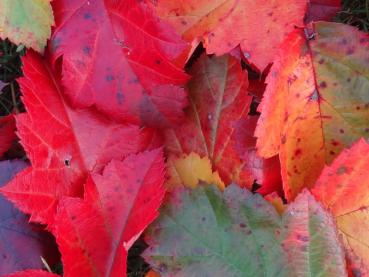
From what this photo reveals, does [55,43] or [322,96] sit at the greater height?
[55,43]

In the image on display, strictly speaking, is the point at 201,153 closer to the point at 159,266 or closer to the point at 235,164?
the point at 235,164

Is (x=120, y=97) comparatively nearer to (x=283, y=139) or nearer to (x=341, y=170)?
(x=283, y=139)

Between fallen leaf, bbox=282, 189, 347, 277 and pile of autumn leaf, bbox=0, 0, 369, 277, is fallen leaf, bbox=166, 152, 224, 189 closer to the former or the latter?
pile of autumn leaf, bbox=0, 0, 369, 277

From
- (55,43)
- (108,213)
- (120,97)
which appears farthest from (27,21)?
(108,213)

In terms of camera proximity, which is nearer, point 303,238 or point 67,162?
point 303,238

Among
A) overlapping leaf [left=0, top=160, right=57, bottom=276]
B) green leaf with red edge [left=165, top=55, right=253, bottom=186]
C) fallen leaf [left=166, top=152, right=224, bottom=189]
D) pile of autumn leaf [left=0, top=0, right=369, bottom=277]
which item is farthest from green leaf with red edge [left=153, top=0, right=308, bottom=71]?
overlapping leaf [left=0, top=160, right=57, bottom=276]

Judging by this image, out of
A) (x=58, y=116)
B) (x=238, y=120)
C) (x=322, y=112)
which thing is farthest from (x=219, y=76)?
(x=58, y=116)

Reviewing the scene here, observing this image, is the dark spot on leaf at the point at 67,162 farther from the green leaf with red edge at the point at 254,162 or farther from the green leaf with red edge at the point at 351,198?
the green leaf with red edge at the point at 351,198
